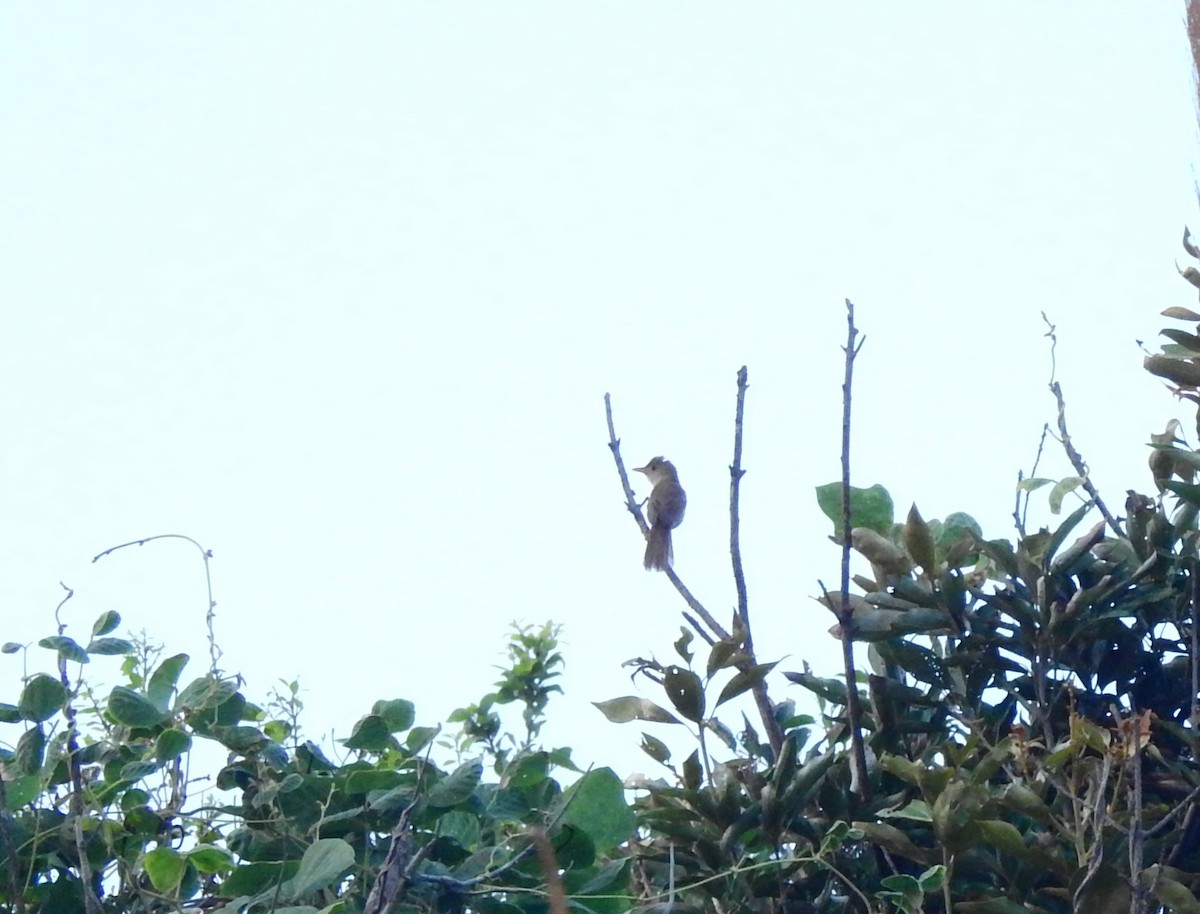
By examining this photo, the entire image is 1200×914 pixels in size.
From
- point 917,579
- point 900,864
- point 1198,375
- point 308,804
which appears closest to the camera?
point 308,804

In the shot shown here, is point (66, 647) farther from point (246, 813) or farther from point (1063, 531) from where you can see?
point (1063, 531)

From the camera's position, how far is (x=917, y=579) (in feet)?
9.71

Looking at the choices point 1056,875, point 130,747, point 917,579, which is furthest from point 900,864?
point 130,747

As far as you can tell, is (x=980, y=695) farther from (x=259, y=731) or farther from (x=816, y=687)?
(x=259, y=731)

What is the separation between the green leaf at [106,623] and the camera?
96.2 inches

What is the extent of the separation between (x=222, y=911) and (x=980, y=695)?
146 cm

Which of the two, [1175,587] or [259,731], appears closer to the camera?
[259,731]

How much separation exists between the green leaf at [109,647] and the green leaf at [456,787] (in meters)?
0.53

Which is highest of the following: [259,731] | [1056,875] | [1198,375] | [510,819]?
[1198,375]

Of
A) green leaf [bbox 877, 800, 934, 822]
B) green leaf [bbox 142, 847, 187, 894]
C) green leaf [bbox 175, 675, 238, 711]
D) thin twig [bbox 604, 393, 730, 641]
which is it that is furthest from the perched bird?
green leaf [bbox 142, 847, 187, 894]

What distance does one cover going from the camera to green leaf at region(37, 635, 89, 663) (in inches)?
93.1

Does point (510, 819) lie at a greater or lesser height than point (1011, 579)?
lesser

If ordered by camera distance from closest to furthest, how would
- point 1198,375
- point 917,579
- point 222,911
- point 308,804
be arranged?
point 222,911
point 308,804
point 917,579
point 1198,375

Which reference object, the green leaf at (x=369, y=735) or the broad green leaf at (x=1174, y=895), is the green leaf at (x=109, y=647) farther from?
the broad green leaf at (x=1174, y=895)
